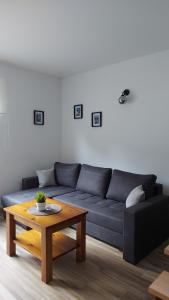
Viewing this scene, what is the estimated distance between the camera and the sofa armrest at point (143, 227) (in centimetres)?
227

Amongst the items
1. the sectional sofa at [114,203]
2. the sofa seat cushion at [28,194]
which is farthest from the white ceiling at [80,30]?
the sofa seat cushion at [28,194]

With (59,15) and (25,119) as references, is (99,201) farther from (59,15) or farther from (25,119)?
(59,15)

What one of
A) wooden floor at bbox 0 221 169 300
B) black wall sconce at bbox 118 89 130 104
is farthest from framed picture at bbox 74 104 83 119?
wooden floor at bbox 0 221 169 300

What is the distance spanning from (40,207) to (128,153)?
1.79 meters

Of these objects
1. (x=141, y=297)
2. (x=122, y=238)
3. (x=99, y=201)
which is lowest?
(x=141, y=297)

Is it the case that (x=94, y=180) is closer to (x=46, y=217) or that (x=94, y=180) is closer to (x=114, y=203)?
(x=114, y=203)

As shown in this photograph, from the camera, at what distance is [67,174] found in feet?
13.1

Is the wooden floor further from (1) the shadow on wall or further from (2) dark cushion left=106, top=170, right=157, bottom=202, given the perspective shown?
(1) the shadow on wall

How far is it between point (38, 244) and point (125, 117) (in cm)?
232

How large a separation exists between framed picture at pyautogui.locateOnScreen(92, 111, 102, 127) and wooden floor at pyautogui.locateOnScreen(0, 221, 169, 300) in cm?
220

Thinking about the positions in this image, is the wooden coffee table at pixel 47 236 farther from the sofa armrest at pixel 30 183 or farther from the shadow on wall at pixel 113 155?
the shadow on wall at pixel 113 155

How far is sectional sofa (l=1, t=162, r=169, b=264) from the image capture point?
233 cm

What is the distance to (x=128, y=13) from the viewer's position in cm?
218

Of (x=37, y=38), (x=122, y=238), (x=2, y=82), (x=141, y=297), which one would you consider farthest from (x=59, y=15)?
(x=141, y=297)
